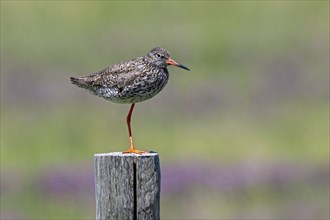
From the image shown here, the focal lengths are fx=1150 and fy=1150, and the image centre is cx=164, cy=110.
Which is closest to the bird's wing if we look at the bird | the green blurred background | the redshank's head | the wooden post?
the bird

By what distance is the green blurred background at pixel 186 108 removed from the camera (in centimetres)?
1254

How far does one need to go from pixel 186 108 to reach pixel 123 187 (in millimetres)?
11107

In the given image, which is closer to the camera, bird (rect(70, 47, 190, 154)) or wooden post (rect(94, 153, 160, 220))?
wooden post (rect(94, 153, 160, 220))

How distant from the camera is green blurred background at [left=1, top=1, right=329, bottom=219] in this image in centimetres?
1254

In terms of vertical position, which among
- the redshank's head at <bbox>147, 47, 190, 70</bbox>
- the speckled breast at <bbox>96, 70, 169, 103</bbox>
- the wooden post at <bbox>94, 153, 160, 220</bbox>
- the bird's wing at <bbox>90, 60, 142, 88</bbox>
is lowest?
the wooden post at <bbox>94, 153, 160, 220</bbox>

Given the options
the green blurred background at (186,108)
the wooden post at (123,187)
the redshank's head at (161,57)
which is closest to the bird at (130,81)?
the redshank's head at (161,57)

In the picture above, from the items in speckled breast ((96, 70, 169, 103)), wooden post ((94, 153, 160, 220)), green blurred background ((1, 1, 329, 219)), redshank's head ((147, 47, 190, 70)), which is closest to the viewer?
wooden post ((94, 153, 160, 220))

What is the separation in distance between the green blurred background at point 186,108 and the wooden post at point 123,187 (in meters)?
5.43

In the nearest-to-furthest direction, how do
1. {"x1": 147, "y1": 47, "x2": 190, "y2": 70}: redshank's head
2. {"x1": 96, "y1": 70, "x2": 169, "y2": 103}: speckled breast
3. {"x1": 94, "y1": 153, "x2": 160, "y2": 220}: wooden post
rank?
{"x1": 94, "y1": 153, "x2": 160, "y2": 220}: wooden post → {"x1": 96, "y1": 70, "x2": 169, "y2": 103}: speckled breast → {"x1": 147, "y1": 47, "x2": 190, "y2": 70}: redshank's head

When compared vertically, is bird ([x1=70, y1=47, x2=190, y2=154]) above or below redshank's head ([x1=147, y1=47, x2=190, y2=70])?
below

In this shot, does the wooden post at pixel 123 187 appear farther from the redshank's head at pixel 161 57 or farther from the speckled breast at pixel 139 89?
the redshank's head at pixel 161 57

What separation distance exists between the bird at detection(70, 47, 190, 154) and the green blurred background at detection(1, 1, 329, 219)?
4055mm

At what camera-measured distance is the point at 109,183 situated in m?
5.97

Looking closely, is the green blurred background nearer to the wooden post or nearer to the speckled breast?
the speckled breast
